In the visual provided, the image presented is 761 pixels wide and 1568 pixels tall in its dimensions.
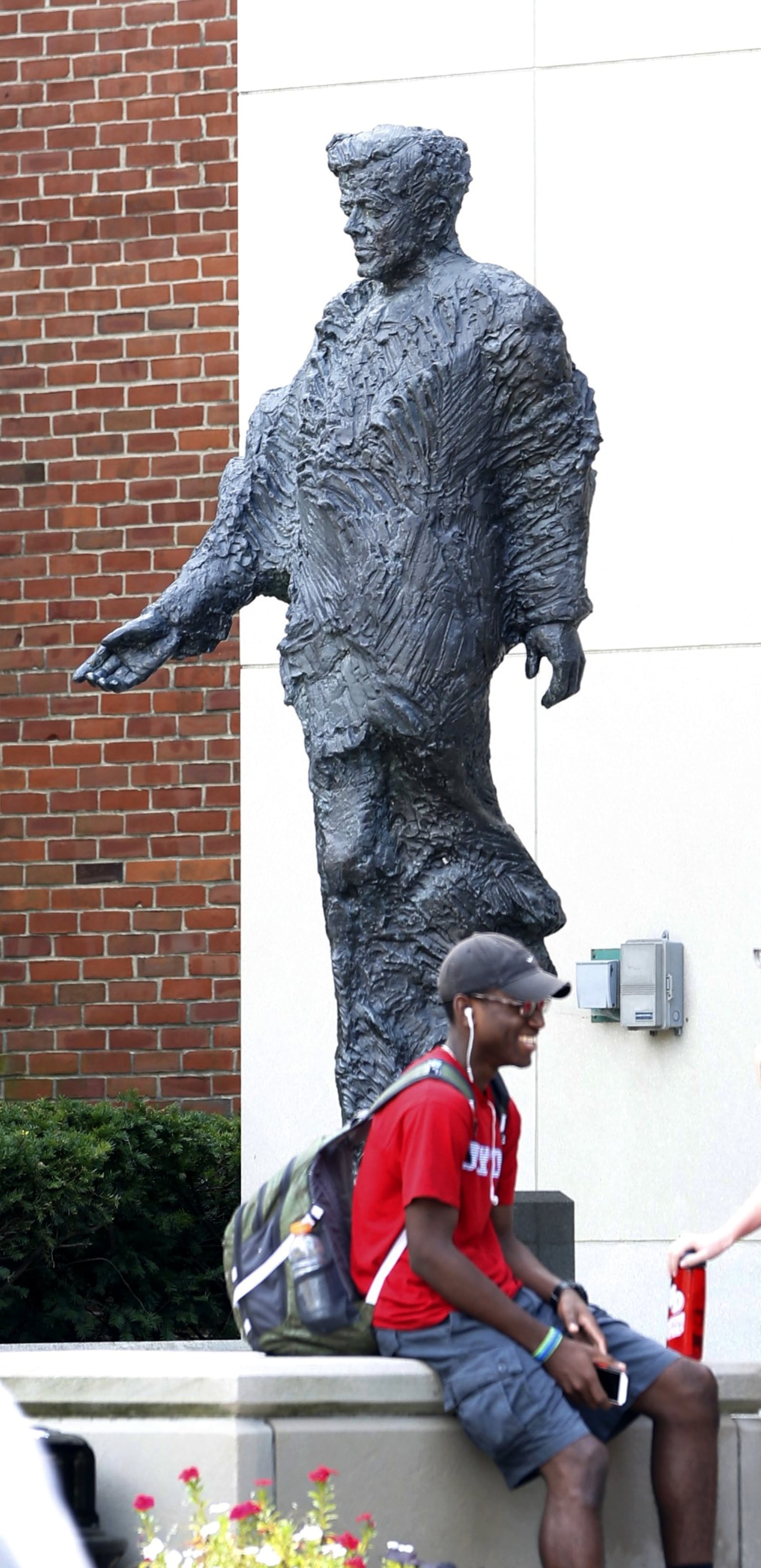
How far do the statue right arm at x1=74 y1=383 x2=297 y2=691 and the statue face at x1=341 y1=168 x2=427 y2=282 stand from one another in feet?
1.52

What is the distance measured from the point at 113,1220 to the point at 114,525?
125 inches

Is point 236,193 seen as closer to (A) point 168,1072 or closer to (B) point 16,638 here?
(B) point 16,638

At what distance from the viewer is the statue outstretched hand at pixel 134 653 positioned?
5.70m

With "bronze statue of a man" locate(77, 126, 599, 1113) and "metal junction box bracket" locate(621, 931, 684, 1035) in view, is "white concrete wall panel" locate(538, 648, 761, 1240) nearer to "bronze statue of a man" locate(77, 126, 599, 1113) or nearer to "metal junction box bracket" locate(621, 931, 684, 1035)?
"metal junction box bracket" locate(621, 931, 684, 1035)

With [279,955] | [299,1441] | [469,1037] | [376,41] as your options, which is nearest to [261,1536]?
[299,1441]

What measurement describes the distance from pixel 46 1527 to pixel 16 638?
335 inches

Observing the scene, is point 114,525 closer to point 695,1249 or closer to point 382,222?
point 382,222

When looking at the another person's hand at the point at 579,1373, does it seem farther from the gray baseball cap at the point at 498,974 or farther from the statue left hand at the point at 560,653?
the statue left hand at the point at 560,653

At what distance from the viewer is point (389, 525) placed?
532 cm

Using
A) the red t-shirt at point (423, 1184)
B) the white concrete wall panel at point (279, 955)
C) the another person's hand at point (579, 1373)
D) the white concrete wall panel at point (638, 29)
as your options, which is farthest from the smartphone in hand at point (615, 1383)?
the white concrete wall panel at point (638, 29)

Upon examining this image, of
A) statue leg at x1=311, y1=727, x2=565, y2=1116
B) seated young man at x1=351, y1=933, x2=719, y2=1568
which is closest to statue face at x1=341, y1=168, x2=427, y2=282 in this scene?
statue leg at x1=311, y1=727, x2=565, y2=1116

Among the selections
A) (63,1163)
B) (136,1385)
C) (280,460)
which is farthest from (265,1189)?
(63,1163)

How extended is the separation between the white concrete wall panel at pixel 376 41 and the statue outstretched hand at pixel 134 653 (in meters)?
3.65

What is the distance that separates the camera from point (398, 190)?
5340 millimetres
